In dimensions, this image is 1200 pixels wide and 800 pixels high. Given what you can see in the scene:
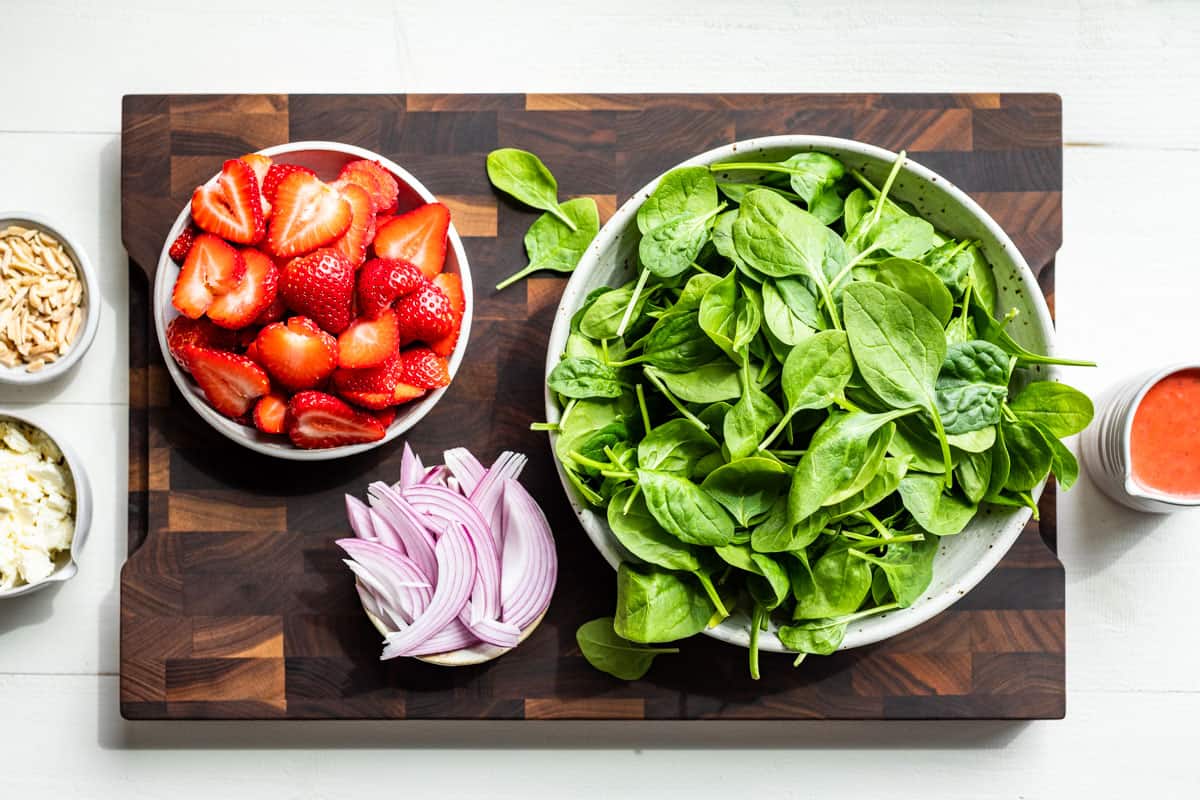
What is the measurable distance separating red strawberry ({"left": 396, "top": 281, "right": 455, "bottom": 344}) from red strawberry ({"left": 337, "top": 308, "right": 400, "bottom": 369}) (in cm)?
1

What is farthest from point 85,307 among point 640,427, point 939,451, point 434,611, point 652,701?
point 939,451

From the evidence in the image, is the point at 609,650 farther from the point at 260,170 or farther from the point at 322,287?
the point at 260,170

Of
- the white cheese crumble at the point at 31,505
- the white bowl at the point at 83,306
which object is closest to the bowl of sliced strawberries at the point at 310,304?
the white bowl at the point at 83,306

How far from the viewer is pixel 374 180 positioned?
1.14 metres

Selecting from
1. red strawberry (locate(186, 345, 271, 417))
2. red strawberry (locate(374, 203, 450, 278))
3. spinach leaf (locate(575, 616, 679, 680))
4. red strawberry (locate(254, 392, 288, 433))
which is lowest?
spinach leaf (locate(575, 616, 679, 680))

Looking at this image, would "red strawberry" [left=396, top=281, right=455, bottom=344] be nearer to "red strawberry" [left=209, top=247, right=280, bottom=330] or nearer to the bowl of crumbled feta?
"red strawberry" [left=209, top=247, right=280, bottom=330]

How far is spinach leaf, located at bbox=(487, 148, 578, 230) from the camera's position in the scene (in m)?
1.20

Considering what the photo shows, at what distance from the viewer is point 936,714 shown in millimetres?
1224

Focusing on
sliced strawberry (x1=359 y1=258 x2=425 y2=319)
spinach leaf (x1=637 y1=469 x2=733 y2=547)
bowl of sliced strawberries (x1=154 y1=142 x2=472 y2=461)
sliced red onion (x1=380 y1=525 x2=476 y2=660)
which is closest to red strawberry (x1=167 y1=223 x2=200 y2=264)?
bowl of sliced strawberries (x1=154 y1=142 x2=472 y2=461)

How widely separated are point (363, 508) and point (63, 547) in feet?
1.25

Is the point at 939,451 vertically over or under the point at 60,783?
over
